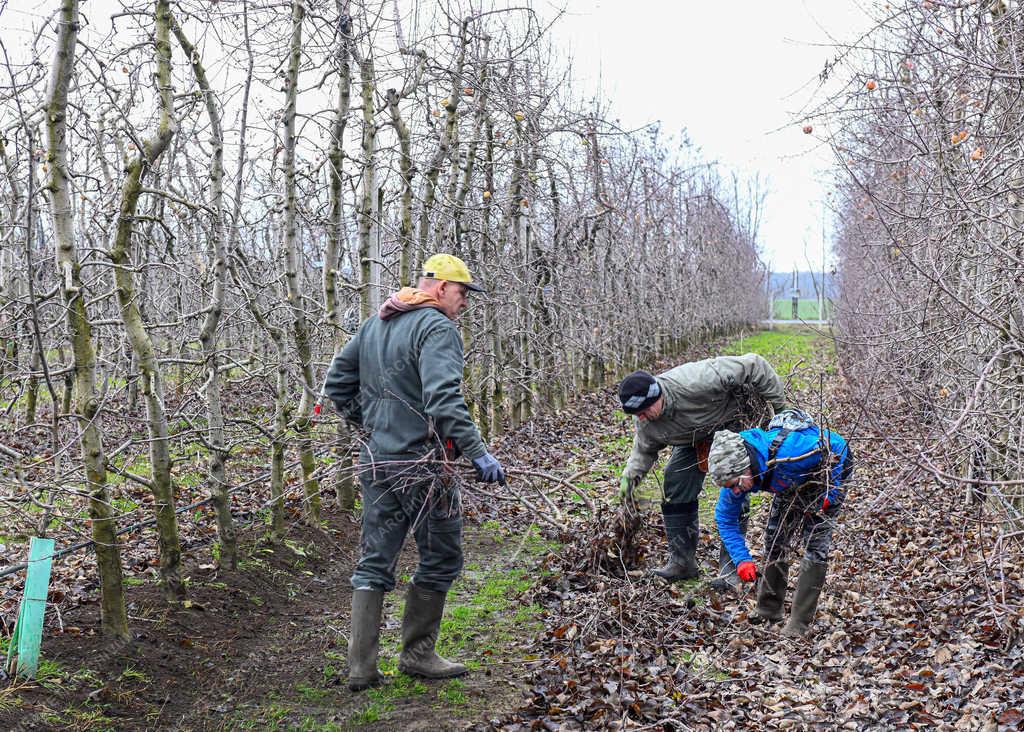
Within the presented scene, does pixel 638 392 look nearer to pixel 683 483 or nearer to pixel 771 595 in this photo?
pixel 683 483

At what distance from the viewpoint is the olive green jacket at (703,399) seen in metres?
5.84

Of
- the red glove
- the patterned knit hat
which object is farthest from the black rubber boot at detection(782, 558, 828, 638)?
the patterned knit hat

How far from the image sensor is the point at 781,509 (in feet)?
16.9

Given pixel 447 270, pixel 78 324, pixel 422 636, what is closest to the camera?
pixel 78 324

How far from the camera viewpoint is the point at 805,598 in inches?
202

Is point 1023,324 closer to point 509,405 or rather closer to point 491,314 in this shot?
point 491,314

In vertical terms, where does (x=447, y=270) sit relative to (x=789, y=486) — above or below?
above

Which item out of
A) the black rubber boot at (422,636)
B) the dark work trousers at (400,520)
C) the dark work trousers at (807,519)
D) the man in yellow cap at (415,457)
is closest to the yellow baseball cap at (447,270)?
the man in yellow cap at (415,457)

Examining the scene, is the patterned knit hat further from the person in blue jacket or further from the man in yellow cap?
the man in yellow cap

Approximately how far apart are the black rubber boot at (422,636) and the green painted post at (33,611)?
1.76m

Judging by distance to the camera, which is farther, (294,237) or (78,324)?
(294,237)

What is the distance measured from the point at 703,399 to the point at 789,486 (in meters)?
1.03

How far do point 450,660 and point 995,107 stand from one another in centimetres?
579

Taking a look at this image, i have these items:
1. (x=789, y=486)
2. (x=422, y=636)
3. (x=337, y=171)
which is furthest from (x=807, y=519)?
(x=337, y=171)
